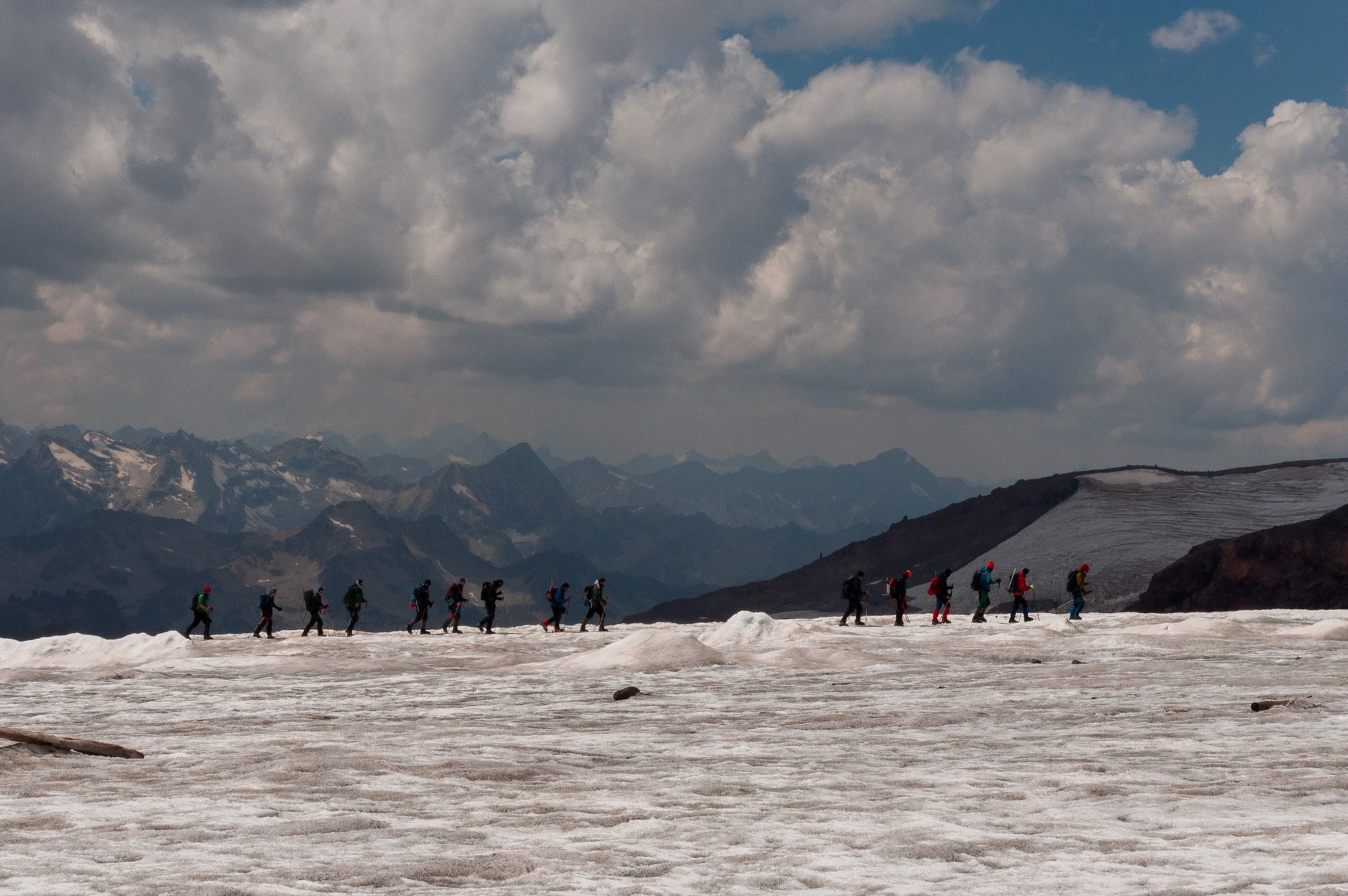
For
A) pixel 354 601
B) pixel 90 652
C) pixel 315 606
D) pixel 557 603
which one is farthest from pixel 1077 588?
pixel 90 652

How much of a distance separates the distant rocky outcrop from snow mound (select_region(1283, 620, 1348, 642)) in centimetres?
7333

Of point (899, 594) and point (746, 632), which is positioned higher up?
point (899, 594)

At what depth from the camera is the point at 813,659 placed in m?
28.8

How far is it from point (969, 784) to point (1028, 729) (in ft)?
16.3

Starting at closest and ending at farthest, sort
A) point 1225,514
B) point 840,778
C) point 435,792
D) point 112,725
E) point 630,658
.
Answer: point 435,792 → point 840,778 → point 112,725 → point 630,658 → point 1225,514

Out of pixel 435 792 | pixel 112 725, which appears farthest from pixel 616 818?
pixel 112 725

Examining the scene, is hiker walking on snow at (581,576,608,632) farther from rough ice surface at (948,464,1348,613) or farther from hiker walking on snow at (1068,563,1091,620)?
rough ice surface at (948,464,1348,613)

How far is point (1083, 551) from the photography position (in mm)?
150125

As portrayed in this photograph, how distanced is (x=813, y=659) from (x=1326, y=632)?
709 inches

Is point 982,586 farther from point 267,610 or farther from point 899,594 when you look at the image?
point 267,610

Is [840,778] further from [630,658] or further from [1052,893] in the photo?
[630,658]

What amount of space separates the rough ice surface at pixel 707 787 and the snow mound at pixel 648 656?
6.29 feet

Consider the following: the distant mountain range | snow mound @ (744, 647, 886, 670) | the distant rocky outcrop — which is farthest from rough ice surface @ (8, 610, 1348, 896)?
the distant mountain range

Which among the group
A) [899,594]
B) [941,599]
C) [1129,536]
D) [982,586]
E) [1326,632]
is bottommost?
[1326,632]
